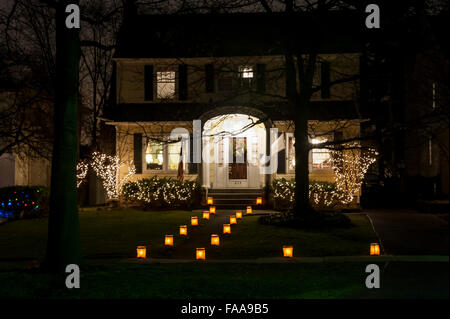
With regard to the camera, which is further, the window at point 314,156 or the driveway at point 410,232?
the window at point 314,156

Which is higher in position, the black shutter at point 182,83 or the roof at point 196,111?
the black shutter at point 182,83

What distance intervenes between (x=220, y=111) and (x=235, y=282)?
1314 centimetres

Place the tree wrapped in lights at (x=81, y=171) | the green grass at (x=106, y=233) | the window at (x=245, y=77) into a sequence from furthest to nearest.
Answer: the tree wrapped in lights at (x=81, y=171) < the window at (x=245, y=77) < the green grass at (x=106, y=233)

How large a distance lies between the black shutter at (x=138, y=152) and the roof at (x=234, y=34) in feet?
11.4

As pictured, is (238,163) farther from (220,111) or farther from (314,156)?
(314,156)

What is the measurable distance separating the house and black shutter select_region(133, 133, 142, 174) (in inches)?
1.6

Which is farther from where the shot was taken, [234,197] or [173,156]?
[173,156]

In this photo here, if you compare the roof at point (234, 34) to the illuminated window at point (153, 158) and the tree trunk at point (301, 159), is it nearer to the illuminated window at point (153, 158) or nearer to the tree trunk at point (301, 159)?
the tree trunk at point (301, 159)

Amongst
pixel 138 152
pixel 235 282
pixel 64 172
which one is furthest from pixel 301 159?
pixel 138 152

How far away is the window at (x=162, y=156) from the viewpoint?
880 inches

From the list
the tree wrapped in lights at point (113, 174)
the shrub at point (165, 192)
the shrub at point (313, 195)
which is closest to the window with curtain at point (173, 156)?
the shrub at point (165, 192)

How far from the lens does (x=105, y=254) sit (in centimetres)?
1182

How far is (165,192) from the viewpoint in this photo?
67.7 feet

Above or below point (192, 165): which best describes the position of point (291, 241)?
below
